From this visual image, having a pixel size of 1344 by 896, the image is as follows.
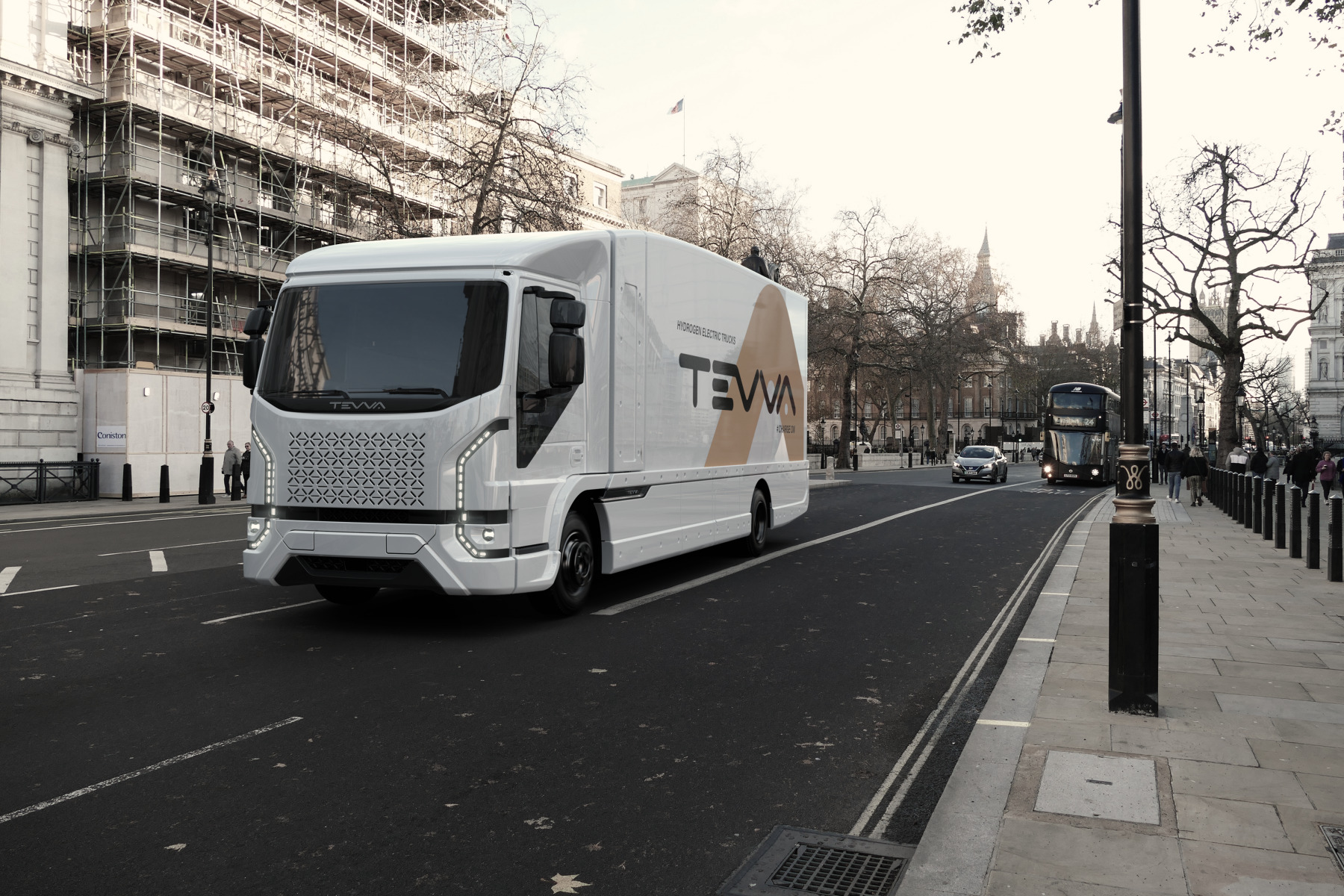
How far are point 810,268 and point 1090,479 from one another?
620 inches

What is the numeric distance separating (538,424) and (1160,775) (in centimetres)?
496

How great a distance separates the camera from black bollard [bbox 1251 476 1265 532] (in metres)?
16.8

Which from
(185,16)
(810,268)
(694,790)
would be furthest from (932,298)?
(694,790)

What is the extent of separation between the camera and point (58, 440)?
91.2ft

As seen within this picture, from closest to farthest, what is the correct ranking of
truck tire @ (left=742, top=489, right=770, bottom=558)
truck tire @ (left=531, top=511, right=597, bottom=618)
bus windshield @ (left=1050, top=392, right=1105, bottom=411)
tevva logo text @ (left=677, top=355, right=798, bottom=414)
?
truck tire @ (left=531, top=511, right=597, bottom=618)
tevva logo text @ (left=677, top=355, right=798, bottom=414)
truck tire @ (left=742, top=489, right=770, bottom=558)
bus windshield @ (left=1050, top=392, right=1105, bottom=411)

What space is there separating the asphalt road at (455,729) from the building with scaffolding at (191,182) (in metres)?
20.8

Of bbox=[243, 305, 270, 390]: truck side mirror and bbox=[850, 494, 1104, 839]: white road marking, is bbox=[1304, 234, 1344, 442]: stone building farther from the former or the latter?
bbox=[243, 305, 270, 390]: truck side mirror

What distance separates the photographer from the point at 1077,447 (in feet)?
126

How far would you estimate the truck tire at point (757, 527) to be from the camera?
13094mm

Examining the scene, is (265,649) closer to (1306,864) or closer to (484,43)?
(1306,864)

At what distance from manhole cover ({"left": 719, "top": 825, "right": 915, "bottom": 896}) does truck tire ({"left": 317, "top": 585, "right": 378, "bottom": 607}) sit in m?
6.10

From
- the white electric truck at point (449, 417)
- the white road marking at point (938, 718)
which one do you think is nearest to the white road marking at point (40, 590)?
the white electric truck at point (449, 417)

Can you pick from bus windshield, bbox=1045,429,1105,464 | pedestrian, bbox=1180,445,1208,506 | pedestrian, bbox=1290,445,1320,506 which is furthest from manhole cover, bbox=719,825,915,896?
bus windshield, bbox=1045,429,1105,464

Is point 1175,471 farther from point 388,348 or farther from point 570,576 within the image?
point 388,348
